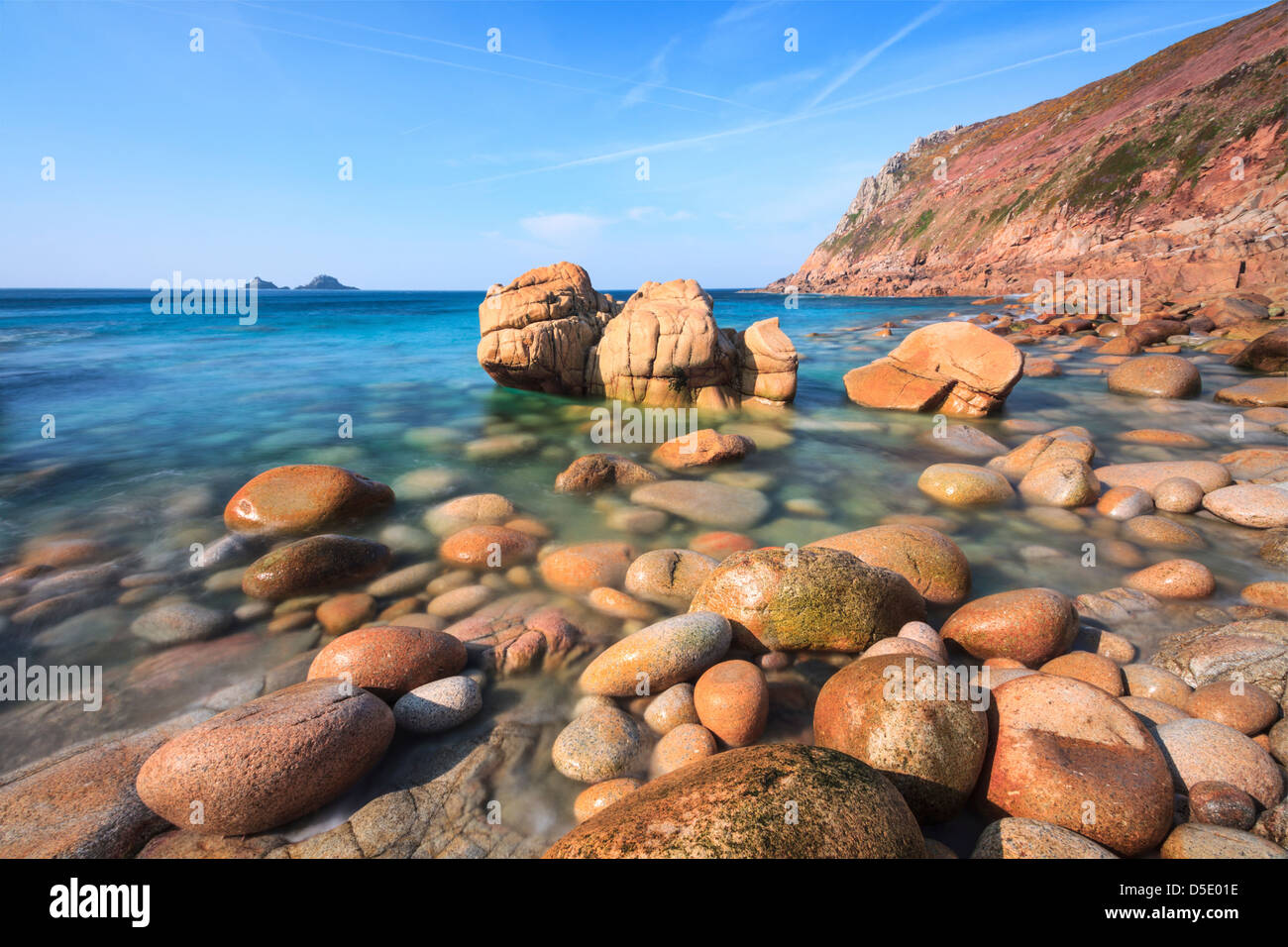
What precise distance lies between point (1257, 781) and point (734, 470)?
6.50 m

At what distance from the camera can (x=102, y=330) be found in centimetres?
3303

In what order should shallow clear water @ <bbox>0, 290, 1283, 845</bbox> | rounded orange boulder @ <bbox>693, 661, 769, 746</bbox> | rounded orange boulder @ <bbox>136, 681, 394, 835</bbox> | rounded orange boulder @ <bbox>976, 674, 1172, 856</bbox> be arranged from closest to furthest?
rounded orange boulder @ <bbox>976, 674, 1172, 856</bbox>, rounded orange boulder @ <bbox>136, 681, 394, 835</bbox>, rounded orange boulder @ <bbox>693, 661, 769, 746</bbox>, shallow clear water @ <bbox>0, 290, 1283, 845</bbox>

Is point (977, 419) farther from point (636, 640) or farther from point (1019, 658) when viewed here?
point (636, 640)

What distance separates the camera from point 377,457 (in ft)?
32.9

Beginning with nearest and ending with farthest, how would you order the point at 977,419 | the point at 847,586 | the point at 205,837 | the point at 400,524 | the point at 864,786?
the point at 864,786
the point at 205,837
the point at 847,586
the point at 400,524
the point at 977,419

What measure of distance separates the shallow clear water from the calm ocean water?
4 centimetres

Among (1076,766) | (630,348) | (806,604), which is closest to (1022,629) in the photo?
(1076,766)

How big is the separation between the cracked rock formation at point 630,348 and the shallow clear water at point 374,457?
770 millimetres

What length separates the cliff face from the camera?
1166 inches

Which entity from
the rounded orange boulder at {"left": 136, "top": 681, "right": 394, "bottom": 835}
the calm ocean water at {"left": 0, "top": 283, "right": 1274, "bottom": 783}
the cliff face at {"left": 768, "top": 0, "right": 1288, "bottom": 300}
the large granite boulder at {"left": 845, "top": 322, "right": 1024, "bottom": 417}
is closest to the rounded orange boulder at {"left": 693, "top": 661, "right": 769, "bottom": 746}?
the rounded orange boulder at {"left": 136, "top": 681, "right": 394, "bottom": 835}

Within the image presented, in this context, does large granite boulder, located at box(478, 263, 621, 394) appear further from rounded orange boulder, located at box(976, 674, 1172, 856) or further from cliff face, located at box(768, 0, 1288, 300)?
cliff face, located at box(768, 0, 1288, 300)

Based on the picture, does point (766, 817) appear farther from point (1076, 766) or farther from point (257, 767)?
point (257, 767)

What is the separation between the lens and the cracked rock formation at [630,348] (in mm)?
12633
